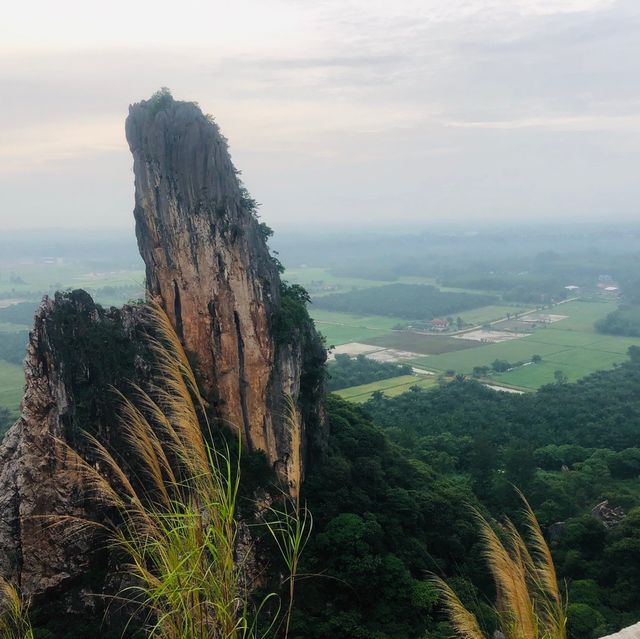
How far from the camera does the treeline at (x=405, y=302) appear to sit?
74688mm

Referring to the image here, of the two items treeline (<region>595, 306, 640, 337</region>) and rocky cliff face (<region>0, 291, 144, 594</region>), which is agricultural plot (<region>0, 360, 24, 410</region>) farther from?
treeline (<region>595, 306, 640, 337</region>)

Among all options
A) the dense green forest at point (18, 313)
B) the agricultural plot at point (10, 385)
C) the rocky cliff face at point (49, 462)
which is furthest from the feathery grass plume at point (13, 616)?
the dense green forest at point (18, 313)

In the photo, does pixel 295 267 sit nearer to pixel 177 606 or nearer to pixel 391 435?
pixel 391 435

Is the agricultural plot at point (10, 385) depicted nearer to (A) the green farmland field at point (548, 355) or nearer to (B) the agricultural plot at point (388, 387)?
(B) the agricultural plot at point (388, 387)

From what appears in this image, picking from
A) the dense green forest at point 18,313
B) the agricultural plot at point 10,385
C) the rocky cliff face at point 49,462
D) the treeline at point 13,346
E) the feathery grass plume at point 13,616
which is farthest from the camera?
the dense green forest at point 18,313

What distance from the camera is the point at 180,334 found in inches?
548

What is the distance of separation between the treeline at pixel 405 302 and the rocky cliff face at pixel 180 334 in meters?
58.4

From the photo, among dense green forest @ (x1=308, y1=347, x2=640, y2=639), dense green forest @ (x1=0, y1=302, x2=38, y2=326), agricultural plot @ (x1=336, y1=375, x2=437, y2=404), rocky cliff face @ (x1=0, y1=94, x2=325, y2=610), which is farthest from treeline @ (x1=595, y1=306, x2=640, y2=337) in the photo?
dense green forest @ (x1=0, y1=302, x2=38, y2=326)

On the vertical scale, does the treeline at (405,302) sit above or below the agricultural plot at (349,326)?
above

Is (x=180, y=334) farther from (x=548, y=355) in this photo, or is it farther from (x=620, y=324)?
(x=620, y=324)

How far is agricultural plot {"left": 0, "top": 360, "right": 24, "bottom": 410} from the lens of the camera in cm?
3656

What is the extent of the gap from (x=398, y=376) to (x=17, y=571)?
34254 mm

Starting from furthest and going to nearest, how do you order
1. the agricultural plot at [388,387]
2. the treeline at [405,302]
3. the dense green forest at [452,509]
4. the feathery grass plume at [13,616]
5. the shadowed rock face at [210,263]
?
the treeline at [405,302] < the agricultural plot at [388,387] < the shadowed rock face at [210,263] < the dense green forest at [452,509] < the feathery grass plume at [13,616]

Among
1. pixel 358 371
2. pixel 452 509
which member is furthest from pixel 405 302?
pixel 452 509
